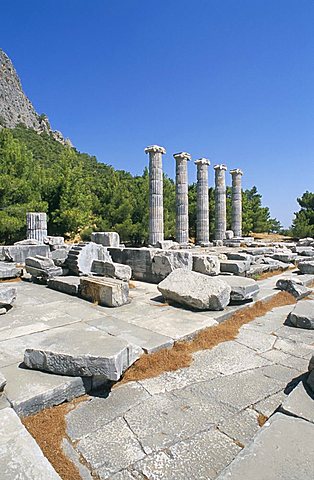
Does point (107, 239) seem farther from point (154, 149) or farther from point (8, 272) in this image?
point (154, 149)

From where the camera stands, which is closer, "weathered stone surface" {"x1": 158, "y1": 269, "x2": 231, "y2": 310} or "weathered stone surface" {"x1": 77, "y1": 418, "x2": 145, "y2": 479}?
"weathered stone surface" {"x1": 77, "y1": 418, "x2": 145, "y2": 479}

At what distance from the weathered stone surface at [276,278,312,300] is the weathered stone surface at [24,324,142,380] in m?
4.87

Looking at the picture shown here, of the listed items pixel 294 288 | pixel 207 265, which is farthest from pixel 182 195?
pixel 294 288

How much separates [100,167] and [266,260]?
4462cm

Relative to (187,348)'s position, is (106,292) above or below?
above

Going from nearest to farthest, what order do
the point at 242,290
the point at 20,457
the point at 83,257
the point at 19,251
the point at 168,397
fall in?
the point at 20,457 → the point at 168,397 → the point at 242,290 → the point at 83,257 → the point at 19,251

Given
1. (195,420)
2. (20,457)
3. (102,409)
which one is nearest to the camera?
(20,457)

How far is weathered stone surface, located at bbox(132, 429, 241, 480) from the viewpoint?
211 cm

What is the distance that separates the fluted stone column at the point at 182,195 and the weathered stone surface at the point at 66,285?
14900 millimetres

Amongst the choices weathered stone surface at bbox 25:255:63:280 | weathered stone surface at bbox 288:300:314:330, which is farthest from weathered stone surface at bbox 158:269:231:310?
weathered stone surface at bbox 25:255:63:280

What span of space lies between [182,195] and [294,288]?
1601cm

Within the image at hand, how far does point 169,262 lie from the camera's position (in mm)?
8008

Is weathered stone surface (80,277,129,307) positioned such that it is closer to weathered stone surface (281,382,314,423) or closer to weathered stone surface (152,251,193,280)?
weathered stone surface (152,251,193,280)

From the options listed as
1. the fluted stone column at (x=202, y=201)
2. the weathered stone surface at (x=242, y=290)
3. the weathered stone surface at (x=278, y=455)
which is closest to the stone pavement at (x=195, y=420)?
the weathered stone surface at (x=278, y=455)
